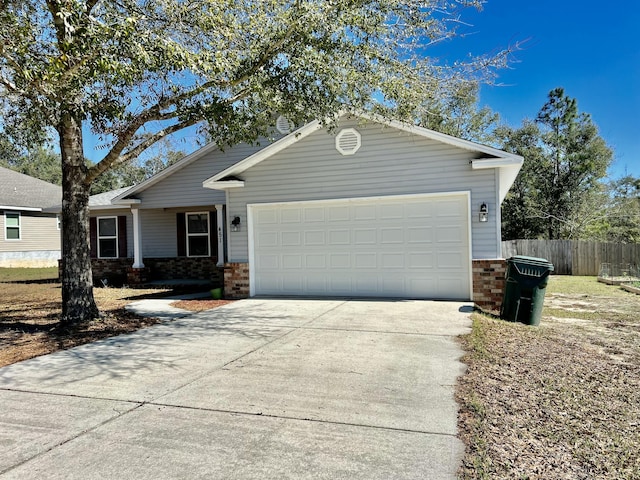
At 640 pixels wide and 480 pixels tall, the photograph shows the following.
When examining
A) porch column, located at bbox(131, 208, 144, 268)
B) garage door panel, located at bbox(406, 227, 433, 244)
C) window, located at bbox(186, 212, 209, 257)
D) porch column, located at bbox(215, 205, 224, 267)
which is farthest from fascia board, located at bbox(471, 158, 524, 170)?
porch column, located at bbox(131, 208, 144, 268)

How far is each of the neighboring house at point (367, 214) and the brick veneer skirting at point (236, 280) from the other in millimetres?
25

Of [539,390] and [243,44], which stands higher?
[243,44]

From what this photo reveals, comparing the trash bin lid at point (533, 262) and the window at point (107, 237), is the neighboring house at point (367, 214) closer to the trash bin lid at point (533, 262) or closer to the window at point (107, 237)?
the trash bin lid at point (533, 262)

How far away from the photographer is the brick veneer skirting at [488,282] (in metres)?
9.12

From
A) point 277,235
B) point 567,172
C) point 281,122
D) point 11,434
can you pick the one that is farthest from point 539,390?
point 567,172

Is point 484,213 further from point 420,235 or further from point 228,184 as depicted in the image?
point 228,184

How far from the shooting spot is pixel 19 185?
26047 mm

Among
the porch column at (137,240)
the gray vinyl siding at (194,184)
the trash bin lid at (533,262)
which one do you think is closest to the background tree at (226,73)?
the trash bin lid at (533,262)

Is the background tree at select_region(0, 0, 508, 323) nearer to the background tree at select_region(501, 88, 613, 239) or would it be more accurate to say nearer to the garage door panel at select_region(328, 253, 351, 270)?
the garage door panel at select_region(328, 253, 351, 270)

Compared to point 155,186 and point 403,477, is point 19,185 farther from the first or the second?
point 403,477

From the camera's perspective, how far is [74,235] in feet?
25.7

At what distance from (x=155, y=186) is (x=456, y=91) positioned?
10.4 m

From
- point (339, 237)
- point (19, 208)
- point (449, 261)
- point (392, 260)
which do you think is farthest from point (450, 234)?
point (19, 208)

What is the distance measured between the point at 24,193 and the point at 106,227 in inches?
458
